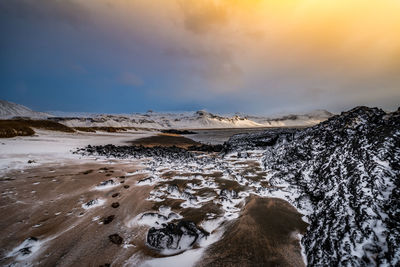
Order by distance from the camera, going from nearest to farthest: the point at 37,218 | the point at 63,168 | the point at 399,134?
the point at 399,134 → the point at 37,218 → the point at 63,168

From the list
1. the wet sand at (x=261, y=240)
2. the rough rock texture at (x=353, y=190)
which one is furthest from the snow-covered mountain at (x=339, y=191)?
the wet sand at (x=261, y=240)

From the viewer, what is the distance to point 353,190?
7.54 ft

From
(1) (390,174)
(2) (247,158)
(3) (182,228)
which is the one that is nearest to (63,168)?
(3) (182,228)

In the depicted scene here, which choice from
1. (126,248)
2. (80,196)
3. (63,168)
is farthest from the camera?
(63,168)

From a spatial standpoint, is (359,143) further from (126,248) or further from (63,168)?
(63,168)

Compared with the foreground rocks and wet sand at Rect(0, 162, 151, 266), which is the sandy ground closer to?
wet sand at Rect(0, 162, 151, 266)

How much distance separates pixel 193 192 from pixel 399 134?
3979 millimetres

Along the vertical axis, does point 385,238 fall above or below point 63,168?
above

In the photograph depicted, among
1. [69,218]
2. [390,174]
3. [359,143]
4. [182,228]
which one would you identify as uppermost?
[359,143]

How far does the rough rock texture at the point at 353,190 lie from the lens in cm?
164

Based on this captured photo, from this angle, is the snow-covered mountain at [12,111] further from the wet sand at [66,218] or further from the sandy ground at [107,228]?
the sandy ground at [107,228]

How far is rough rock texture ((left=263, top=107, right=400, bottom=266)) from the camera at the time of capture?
1.64 metres

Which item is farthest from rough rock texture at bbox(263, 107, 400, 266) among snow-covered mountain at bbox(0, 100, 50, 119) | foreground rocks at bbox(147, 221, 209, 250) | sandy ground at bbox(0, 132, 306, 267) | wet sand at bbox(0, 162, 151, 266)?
snow-covered mountain at bbox(0, 100, 50, 119)

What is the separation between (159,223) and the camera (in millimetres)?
2652
